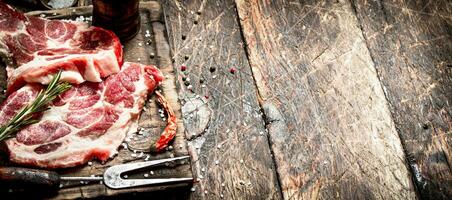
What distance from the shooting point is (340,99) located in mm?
2754

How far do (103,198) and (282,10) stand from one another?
136cm

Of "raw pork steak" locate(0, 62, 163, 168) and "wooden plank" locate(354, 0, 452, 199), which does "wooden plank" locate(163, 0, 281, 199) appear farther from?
"wooden plank" locate(354, 0, 452, 199)

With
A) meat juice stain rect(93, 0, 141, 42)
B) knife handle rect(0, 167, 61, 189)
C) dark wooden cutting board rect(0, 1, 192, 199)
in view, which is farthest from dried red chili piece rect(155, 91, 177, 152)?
knife handle rect(0, 167, 61, 189)

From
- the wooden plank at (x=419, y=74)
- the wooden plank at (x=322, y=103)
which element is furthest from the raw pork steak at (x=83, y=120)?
the wooden plank at (x=419, y=74)

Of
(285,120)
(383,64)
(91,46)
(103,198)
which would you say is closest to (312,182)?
(285,120)

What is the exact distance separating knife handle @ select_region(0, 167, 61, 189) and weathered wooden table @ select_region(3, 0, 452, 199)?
585mm

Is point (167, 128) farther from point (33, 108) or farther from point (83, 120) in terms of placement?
point (33, 108)

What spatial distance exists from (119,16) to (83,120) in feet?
1.61

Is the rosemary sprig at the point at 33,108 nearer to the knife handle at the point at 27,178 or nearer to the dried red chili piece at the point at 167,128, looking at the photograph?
the knife handle at the point at 27,178

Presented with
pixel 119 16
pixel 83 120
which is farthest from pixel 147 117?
pixel 119 16

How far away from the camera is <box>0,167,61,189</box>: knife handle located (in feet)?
7.00

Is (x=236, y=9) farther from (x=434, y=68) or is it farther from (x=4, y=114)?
(x=4, y=114)

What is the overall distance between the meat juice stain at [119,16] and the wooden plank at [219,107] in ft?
0.90

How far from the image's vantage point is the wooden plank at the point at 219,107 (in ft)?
8.27
